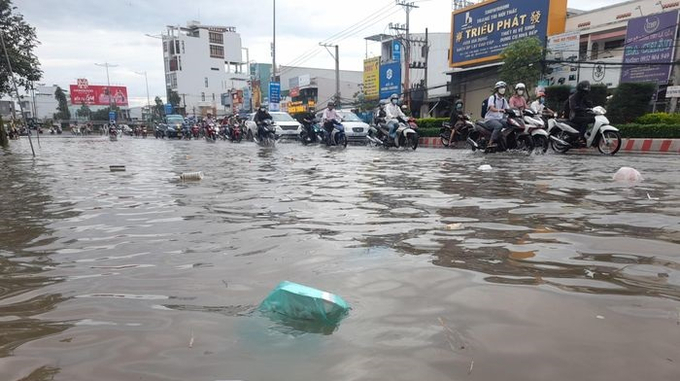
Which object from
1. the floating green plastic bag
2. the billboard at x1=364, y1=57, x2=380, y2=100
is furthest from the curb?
the billboard at x1=364, y1=57, x2=380, y2=100

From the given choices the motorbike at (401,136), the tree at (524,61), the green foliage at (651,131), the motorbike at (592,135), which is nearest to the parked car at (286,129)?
the motorbike at (401,136)

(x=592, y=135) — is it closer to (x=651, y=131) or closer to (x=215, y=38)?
(x=651, y=131)

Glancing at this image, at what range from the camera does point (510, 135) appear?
10.1 m

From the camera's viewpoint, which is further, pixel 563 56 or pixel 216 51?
pixel 216 51

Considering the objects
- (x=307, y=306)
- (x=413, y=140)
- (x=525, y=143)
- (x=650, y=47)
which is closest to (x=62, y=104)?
(x=413, y=140)

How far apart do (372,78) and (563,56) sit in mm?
19945

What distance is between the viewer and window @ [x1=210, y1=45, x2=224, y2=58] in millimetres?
86488

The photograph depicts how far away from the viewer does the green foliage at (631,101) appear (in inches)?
608

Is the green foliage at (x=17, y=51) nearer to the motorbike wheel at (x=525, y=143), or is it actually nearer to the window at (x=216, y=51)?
the motorbike wheel at (x=525, y=143)

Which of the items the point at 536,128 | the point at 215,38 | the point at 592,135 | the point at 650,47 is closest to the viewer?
the point at 592,135

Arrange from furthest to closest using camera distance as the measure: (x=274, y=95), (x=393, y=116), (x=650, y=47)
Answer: (x=274, y=95), (x=650, y=47), (x=393, y=116)

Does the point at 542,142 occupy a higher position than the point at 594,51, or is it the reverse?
the point at 594,51

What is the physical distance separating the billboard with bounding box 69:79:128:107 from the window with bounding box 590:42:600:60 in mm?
59446

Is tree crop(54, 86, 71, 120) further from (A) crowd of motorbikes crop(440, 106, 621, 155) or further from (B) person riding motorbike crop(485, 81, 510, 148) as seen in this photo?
(B) person riding motorbike crop(485, 81, 510, 148)
